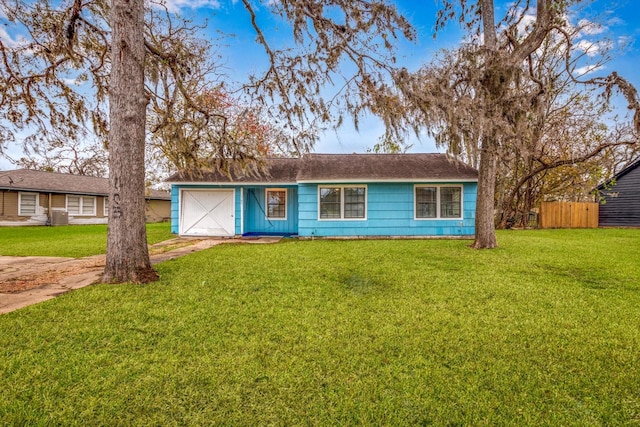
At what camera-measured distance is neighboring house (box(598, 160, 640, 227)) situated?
1662 cm

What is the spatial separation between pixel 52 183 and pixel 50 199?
Result: 115 cm

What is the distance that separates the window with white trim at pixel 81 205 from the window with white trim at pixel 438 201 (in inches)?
864

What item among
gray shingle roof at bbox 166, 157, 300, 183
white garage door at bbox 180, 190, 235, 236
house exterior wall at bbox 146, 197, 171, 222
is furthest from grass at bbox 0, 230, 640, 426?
house exterior wall at bbox 146, 197, 171, 222

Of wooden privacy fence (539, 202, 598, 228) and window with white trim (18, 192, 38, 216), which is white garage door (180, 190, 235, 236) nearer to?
window with white trim (18, 192, 38, 216)

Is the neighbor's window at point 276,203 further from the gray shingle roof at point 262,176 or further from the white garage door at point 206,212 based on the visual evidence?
the white garage door at point 206,212

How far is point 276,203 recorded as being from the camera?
13047 millimetres

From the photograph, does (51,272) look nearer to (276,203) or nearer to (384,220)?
(276,203)

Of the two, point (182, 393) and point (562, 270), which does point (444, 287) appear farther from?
point (182, 393)

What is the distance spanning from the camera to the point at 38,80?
19.5ft

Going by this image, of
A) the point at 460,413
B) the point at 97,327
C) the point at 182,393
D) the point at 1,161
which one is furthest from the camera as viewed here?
the point at 1,161

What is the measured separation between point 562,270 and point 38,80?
426 inches

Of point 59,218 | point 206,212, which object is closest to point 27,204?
point 59,218

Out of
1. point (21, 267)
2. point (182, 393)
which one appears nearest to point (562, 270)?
point (182, 393)

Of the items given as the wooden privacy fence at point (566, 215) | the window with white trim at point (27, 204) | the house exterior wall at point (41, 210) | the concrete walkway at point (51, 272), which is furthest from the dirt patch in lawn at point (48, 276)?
the wooden privacy fence at point (566, 215)
